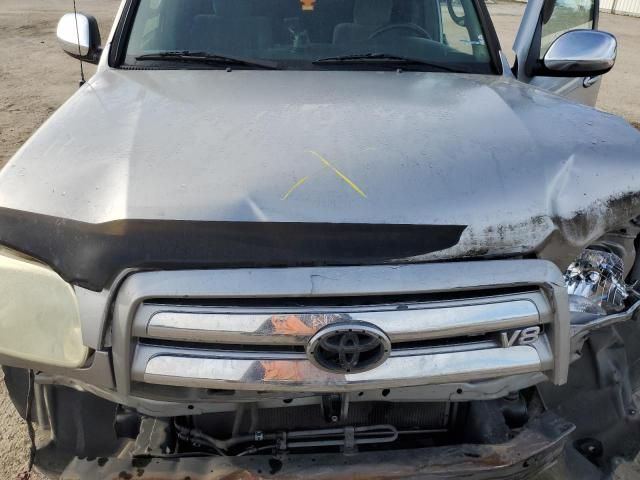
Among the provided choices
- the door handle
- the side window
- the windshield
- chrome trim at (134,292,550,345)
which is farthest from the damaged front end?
the door handle

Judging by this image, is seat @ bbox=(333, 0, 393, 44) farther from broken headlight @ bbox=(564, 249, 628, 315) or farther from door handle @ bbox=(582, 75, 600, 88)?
door handle @ bbox=(582, 75, 600, 88)

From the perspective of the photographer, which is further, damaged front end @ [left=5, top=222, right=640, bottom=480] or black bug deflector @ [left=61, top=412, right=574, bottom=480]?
black bug deflector @ [left=61, top=412, right=574, bottom=480]

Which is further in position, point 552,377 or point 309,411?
point 309,411

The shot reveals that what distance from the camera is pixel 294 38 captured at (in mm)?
2768

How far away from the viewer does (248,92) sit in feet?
7.59

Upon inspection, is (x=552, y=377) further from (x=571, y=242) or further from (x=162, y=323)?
(x=162, y=323)

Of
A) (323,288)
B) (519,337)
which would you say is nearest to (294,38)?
(323,288)

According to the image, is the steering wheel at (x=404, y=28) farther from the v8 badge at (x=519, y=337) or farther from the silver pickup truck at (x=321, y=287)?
the v8 badge at (x=519, y=337)

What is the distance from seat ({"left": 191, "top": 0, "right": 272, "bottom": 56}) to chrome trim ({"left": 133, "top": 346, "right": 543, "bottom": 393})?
5.26 feet

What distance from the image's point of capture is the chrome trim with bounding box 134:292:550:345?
4.94 feet

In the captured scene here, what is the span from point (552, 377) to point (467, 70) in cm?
156

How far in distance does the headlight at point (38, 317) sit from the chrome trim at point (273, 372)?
195mm

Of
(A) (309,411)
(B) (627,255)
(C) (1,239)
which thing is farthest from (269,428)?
(B) (627,255)

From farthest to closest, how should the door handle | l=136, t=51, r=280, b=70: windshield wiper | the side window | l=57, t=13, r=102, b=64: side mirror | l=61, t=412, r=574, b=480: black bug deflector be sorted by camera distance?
1. the door handle
2. the side window
3. l=57, t=13, r=102, b=64: side mirror
4. l=136, t=51, r=280, b=70: windshield wiper
5. l=61, t=412, r=574, b=480: black bug deflector
